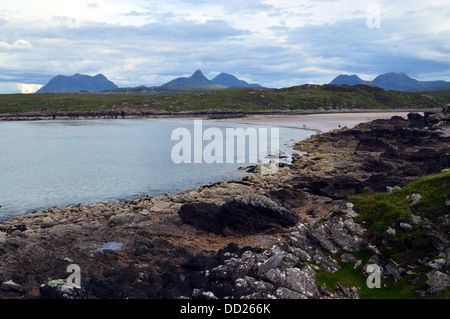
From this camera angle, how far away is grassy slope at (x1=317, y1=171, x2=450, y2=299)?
53.8ft

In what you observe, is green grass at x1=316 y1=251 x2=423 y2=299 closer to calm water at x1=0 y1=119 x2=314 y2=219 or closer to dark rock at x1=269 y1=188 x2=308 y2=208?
dark rock at x1=269 y1=188 x2=308 y2=208

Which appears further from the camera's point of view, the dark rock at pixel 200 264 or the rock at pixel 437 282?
the dark rock at pixel 200 264

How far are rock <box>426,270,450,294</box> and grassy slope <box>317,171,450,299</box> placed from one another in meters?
0.35

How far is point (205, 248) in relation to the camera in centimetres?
2298

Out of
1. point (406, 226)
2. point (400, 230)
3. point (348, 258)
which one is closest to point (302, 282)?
point (348, 258)

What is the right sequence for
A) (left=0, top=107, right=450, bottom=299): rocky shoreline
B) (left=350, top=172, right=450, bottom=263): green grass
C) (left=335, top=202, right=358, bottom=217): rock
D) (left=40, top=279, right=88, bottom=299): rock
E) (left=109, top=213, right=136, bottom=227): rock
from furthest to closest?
1. (left=109, top=213, right=136, bottom=227): rock
2. (left=335, top=202, right=358, bottom=217): rock
3. (left=350, top=172, right=450, bottom=263): green grass
4. (left=0, top=107, right=450, bottom=299): rocky shoreline
5. (left=40, top=279, right=88, bottom=299): rock

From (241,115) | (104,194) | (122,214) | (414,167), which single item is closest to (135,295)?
(122,214)

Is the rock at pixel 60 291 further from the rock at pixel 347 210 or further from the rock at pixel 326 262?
the rock at pixel 347 210

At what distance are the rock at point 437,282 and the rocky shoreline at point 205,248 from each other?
0.13 ft

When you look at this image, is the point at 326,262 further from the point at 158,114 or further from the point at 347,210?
the point at 158,114

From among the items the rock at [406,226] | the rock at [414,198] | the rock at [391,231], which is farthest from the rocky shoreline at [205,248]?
the rock at [414,198]

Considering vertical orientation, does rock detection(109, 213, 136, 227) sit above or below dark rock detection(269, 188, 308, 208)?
below

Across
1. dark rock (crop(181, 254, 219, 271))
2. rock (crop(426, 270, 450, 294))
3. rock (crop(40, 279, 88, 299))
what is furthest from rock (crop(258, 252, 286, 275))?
rock (crop(40, 279, 88, 299))

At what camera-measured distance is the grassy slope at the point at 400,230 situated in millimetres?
→ 16406
